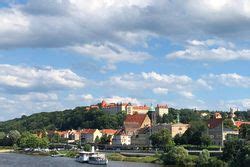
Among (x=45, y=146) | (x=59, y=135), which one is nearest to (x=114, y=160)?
(x=45, y=146)

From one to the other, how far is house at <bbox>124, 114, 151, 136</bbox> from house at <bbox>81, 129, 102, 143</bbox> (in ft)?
33.5

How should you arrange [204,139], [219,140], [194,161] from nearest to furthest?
[194,161] < [204,139] < [219,140]

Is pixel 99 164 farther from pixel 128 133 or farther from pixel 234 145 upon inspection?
pixel 128 133

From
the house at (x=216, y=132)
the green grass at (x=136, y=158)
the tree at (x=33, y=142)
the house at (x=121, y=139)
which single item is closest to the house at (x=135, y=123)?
the house at (x=121, y=139)

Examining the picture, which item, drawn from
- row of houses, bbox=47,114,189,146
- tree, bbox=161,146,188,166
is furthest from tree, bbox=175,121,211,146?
tree, bbox=161,146,188,166

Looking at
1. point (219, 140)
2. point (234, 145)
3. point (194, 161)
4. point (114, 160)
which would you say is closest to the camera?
point (234, 145)

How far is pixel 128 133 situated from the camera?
164m

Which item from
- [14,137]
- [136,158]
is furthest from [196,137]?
[14,137]

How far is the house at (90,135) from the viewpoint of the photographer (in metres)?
172

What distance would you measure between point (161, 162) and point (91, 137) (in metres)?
85.8

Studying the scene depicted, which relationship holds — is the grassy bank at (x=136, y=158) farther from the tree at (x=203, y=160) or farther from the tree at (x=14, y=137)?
the tree at (x=14, y=137)

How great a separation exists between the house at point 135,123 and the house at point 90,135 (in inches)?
402

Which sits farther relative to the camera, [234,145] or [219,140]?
[219,140]

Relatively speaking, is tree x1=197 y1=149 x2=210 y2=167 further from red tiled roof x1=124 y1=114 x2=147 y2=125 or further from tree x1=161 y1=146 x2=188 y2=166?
red tiled roof x1=124 y1=114 x2=147 y2=125
